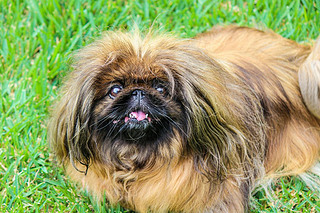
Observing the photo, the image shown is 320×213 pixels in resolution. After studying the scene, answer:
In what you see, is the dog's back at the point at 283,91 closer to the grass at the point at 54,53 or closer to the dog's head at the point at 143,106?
the grass at the point at 54,53

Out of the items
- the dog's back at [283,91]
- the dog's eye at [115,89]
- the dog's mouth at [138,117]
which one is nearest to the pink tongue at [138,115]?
the dog's mouth at [138,117]

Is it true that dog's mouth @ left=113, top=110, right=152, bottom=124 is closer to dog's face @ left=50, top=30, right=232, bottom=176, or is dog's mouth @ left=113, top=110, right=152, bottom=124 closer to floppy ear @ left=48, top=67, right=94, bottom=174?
dog's face @ left=50, top=30, right=232, bottom=176

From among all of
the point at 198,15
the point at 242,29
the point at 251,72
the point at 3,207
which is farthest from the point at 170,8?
the point at 3,207

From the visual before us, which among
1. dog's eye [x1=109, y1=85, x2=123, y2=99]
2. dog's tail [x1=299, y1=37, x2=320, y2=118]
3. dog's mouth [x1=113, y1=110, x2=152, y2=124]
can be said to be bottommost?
dog's tail [x1=299, y1=37, x2=320, y2=118]

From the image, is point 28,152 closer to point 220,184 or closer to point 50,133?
point 50,133

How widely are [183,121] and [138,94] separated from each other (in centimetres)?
31

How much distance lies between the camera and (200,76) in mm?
2844

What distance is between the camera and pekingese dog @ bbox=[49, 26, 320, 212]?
9.26 feet

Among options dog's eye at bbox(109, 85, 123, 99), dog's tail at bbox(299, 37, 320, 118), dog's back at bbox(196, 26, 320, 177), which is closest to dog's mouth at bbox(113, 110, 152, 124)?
dog's eye at bbox(109, 85, 123, 99)

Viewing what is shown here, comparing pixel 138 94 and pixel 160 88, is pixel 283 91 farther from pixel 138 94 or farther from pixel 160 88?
pixel 138 94

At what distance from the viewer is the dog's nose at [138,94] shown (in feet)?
9.06

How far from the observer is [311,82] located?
3443mm

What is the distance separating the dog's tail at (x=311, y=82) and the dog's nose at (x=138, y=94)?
4.05 ft

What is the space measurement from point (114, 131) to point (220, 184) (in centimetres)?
72
